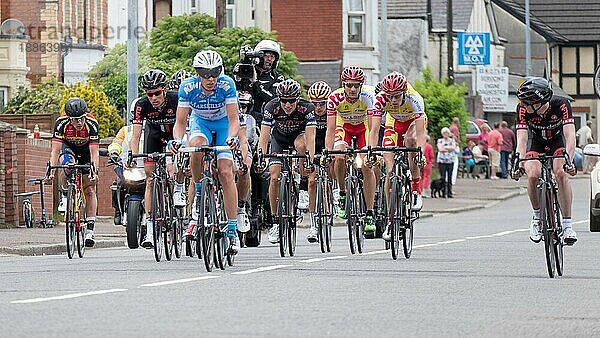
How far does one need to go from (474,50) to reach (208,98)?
42.9 meters

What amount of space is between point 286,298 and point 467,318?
1.63 m

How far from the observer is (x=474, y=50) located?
5762 centimetres

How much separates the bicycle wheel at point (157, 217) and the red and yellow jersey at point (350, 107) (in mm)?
2729

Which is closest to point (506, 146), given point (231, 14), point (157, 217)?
point (231, 14)

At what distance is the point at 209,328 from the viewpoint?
389 inches

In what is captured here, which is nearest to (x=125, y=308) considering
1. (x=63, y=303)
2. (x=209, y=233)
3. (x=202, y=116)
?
(x=63, y=303)

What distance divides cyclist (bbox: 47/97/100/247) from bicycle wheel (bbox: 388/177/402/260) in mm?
3873

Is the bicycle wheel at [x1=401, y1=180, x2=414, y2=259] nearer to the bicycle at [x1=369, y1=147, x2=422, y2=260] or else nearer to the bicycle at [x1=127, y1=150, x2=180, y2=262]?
the bicycle at [x1=369, y1=147, x2=422, y2=260]

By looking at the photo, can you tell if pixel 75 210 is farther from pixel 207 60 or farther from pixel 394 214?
pixel 207 60

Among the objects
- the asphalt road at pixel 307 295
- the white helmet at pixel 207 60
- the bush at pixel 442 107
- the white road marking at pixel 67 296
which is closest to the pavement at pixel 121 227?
the bush at pixel 442 107

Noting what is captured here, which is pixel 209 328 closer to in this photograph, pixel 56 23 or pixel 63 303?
pixel 63 303

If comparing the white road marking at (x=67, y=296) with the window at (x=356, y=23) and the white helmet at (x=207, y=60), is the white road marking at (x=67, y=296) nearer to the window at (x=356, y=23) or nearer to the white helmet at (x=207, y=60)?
the white helmet at (x=207, y=60)

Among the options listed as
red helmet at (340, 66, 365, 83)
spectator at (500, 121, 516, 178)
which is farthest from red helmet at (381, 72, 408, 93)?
spectator at (500, 121, 516, 178)

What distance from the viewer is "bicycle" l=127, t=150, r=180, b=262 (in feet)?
55.6
